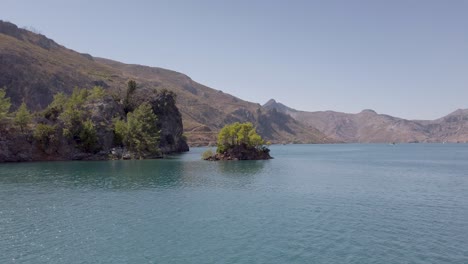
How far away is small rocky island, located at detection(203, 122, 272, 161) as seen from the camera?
160500 millimetres

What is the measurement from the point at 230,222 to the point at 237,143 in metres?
114

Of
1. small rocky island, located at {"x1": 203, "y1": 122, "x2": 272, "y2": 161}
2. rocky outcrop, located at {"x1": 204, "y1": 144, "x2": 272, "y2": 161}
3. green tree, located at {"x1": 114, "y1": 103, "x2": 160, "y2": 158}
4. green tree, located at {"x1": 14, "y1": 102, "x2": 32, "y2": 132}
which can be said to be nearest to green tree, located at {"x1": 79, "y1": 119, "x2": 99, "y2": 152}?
green tree, located at {"x1": 114, "y1": 103, "x2": 160, "y2": 158}

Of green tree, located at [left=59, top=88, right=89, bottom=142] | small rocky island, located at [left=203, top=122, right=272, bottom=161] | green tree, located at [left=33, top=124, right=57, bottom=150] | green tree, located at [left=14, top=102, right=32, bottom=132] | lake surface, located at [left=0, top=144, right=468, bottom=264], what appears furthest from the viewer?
green tree, located at [left=59, top=88, right=89, bottom=142]

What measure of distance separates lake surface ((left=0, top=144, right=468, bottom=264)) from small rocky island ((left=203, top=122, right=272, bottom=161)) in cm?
7511

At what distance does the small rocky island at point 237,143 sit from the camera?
16050 centimetres

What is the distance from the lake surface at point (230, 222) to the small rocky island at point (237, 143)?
75.1 metres

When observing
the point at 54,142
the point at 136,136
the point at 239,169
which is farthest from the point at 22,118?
the point at 239,169

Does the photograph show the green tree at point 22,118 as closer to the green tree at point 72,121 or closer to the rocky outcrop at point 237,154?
the green tree at point 72,121

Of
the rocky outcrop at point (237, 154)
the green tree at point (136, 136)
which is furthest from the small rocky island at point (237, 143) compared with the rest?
the green tree at point (136, 136)

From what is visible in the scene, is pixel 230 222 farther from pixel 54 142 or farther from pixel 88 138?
pixel 54 142

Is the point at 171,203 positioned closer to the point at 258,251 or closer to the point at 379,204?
the point at 258,251

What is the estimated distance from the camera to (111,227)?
46562 mm

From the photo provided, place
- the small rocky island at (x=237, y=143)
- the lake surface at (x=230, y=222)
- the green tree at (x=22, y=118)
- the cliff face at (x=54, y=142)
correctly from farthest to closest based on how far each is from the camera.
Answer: the small rocky island at (x=237, y=143) < the green tree at (x=22, y=118) < the cliff face at (x=54, y=142) < the lake surface at (x=230, y=222)

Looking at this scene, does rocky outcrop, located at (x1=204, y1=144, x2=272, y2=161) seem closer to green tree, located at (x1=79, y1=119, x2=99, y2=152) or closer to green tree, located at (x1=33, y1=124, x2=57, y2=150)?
green tree, located at (x1=79, y1=119, x2=99, y2=152)
